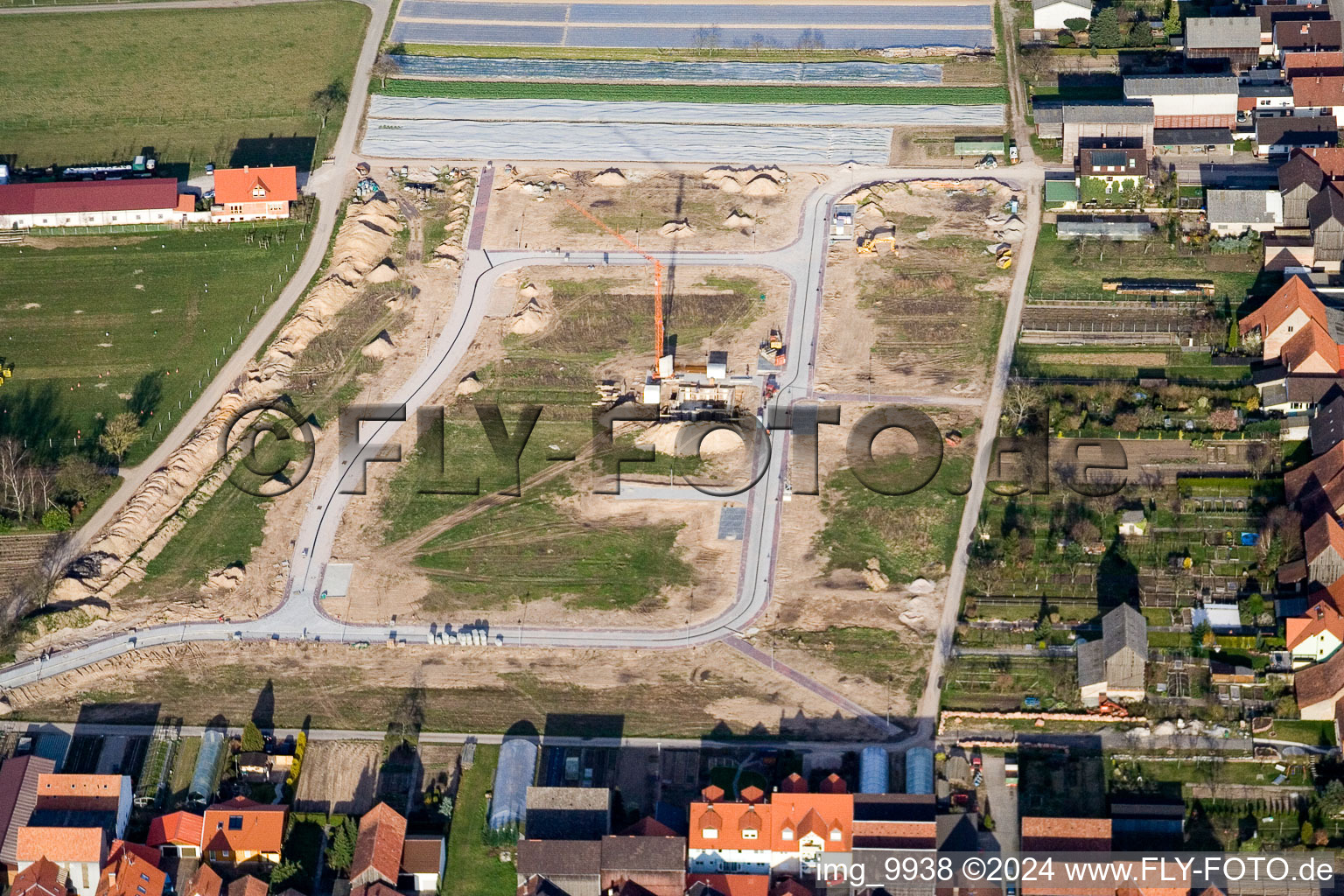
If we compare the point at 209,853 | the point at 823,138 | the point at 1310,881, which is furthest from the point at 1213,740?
the point at 823,138

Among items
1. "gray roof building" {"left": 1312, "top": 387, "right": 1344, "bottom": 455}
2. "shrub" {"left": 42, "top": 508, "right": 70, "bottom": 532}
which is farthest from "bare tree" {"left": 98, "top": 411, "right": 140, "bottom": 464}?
"gray roof building" {"left": 1312, "top": 387, "right": 1344, "bottom": 455}

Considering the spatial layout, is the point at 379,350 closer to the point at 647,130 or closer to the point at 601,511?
the point at 601,511

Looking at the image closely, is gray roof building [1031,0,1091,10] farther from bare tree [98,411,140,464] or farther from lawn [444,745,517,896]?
lawn [444,745,517,896]

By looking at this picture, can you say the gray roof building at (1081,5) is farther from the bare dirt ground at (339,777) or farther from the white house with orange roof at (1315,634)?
the bare dirt ground at (339,777)

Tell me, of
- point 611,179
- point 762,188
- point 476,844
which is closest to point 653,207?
point 611,179

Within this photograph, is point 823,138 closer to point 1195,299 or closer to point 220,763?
point 1195,299

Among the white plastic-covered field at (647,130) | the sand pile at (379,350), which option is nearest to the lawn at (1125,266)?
the white plastic-covered field at (647,130)
